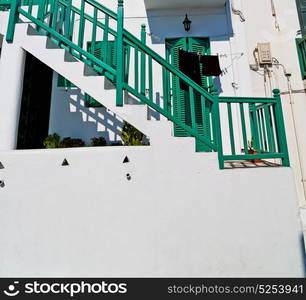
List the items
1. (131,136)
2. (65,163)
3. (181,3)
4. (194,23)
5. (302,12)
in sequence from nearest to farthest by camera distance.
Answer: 1. (65,163)
2. (131,136)
3. (181,3)
4. (194,23)
5. (302,12)

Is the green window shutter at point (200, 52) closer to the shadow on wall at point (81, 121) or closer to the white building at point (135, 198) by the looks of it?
the white building at point (135, 198)

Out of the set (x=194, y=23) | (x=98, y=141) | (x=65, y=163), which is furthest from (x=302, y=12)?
(x=65, y=163)

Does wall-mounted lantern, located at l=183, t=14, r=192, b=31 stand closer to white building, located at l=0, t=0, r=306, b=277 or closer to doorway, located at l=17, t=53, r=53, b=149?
white building, located at l=0, t=0, r=306, b=277

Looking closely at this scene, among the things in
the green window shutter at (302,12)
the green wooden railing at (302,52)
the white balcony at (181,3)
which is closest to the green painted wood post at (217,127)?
the white balcony at (181,3)

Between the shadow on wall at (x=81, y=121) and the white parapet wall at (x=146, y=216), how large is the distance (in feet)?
6.29

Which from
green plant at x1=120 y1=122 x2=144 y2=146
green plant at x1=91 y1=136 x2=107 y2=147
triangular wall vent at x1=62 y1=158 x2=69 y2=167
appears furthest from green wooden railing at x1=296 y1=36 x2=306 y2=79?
triangular wall vent at x1=62 y1=158 x2=69 y2=167

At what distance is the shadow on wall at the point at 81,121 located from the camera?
14.2 feet

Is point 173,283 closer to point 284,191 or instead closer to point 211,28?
point 284,191

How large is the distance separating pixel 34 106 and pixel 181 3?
4.56 meters

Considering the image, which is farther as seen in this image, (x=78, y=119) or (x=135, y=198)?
(x=78, y=119)

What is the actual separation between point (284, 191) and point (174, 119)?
176cm

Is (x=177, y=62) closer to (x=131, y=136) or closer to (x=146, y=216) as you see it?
(x=131, y=136)

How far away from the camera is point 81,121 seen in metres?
4.37

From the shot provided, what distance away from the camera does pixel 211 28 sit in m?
4.60
